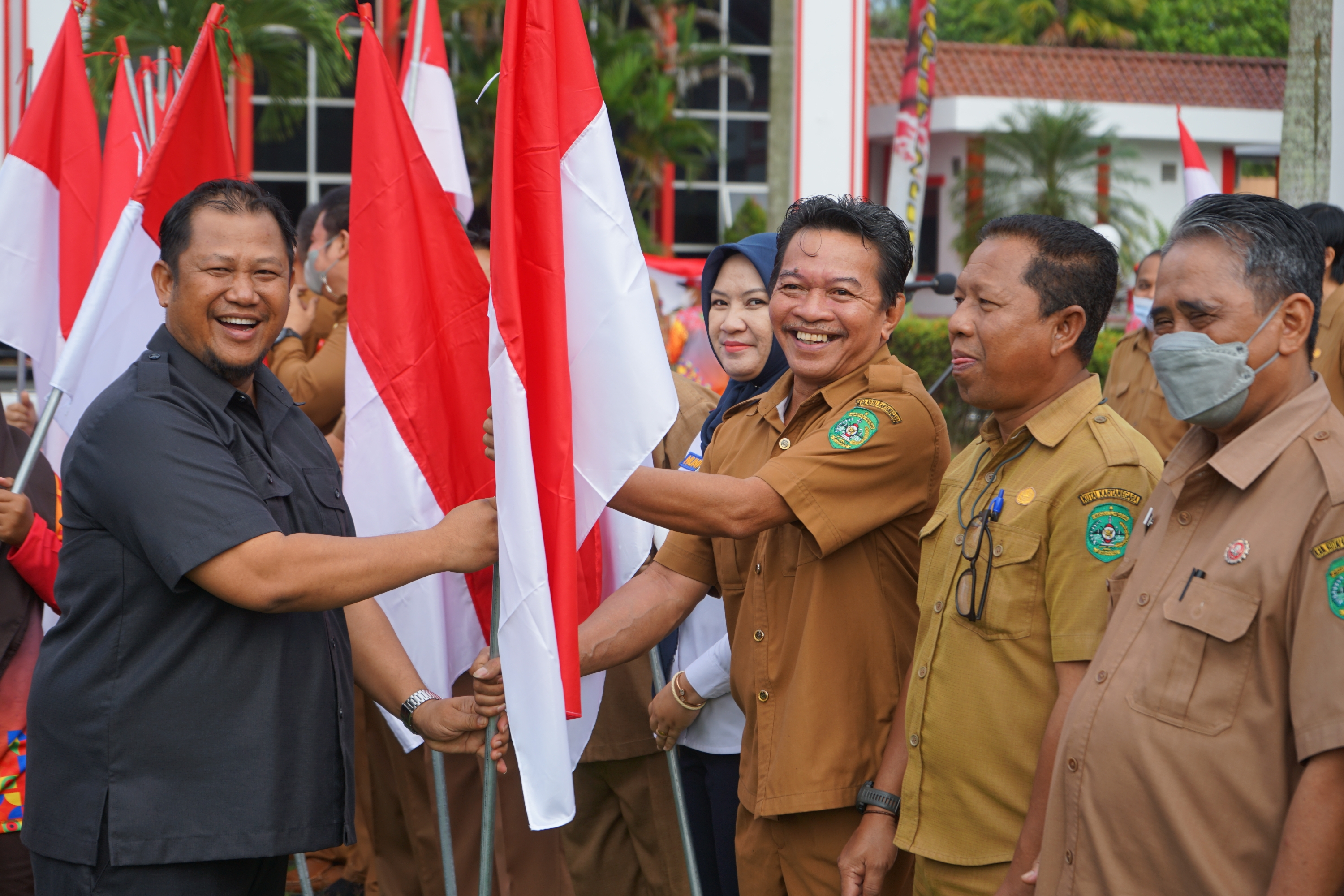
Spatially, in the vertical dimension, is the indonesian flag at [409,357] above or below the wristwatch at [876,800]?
above

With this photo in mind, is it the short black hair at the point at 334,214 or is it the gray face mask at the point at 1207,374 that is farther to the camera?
the short black hair at the point at 334,214

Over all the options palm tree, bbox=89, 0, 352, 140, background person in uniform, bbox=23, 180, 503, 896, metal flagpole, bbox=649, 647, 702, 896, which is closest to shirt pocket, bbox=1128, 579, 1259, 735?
background person in uniform, bbox=23, 180, 503, 896

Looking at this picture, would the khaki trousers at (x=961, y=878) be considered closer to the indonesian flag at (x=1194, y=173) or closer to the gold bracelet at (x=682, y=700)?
the gold bracelet at (x=682, y=700)

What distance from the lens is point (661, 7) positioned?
17.0 meters

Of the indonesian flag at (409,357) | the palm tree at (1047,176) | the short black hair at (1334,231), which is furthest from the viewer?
the palm tree at (1047,176)

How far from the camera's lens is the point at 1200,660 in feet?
6.86

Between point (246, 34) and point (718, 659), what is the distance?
10.1 m

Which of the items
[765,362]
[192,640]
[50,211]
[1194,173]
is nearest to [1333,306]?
[1194,173]

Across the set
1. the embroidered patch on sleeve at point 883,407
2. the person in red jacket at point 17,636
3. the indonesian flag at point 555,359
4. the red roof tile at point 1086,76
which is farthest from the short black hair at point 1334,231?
the red roof tile at point 1086,76

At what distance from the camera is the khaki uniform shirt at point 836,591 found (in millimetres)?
2883

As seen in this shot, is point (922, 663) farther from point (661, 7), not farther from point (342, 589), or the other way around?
point (661, 7)

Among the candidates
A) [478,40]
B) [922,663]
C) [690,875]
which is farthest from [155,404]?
[478,40]

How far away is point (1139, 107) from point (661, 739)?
87.0ft

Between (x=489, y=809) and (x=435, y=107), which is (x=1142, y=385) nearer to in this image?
(x=435, y=107)
